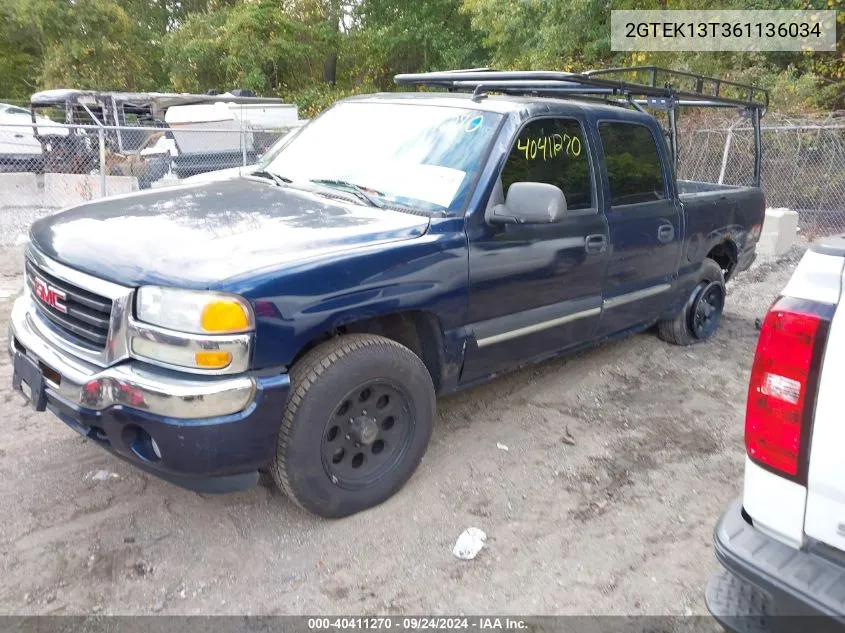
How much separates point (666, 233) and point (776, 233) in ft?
18.9

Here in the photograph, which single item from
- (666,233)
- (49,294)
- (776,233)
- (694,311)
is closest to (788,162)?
(776,233)

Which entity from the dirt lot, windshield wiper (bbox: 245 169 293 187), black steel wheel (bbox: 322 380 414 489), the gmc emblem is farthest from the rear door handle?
the gmc emblem

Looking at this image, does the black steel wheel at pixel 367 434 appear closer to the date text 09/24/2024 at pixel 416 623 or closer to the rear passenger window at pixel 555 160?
the date text 09/24/2024 at pixel 416 623

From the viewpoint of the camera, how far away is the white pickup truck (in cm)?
177

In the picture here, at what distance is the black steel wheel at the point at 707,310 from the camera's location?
18.6 ft

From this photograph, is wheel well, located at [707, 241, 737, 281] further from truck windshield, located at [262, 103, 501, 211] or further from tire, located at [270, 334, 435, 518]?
tire, located at [270, 334, 435, 518]

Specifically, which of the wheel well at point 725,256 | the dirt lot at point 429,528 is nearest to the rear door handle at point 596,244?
the dirt lot at point 429,528

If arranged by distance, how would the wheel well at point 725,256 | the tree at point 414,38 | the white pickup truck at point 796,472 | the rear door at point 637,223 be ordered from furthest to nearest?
the tree at point 414,38 → the wheel well at point 725,256 → the rear door at point 637,223 → the white pickup truck at point 796,472

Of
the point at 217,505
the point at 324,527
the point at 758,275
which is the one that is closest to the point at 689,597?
the point at 324,527

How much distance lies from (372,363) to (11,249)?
693cm

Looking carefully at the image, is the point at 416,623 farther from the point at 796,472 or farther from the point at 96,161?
the point at 96,161

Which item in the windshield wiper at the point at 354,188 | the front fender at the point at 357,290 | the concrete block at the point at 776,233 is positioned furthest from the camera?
the concrete block at the point at 776,233

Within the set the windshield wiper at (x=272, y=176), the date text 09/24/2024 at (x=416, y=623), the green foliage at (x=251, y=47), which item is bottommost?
the date text 09/24/2024 at (x=416, y=623)

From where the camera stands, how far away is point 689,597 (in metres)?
2.83
